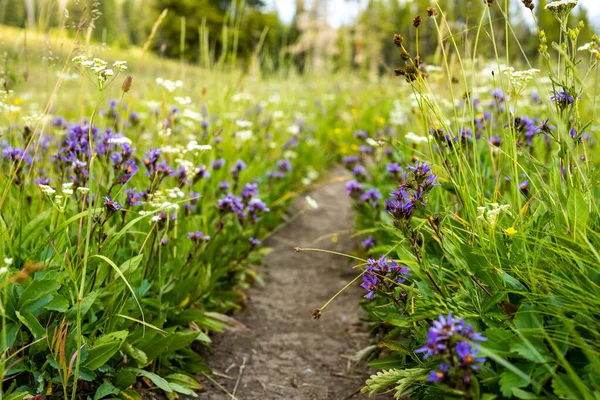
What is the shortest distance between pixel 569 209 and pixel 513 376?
20.8 inches

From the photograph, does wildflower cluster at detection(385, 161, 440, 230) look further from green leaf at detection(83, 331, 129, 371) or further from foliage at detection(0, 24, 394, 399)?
green leaf at detection(83, 331, 129, 371)

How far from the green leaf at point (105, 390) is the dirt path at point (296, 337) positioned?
1.46 ft

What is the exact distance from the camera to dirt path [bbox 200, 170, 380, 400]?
7.01ft

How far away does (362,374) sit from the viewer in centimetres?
219

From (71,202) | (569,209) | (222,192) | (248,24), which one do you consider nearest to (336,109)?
(222,192)

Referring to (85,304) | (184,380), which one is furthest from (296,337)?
(85,304)

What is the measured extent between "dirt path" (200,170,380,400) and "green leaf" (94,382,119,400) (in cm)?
45

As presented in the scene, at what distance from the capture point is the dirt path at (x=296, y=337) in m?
2.14

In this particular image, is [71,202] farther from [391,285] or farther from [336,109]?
[336,109]

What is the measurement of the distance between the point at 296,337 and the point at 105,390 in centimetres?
111

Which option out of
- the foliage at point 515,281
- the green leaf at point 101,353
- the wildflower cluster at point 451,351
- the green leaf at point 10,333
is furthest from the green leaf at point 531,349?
the green leaf at point 10,333

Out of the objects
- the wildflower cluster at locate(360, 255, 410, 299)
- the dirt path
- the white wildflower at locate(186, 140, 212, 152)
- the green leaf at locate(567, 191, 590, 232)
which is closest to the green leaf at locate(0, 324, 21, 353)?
the dirt path

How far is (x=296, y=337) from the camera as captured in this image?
2576 mm

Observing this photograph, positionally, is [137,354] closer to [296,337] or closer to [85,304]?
[85,304]
